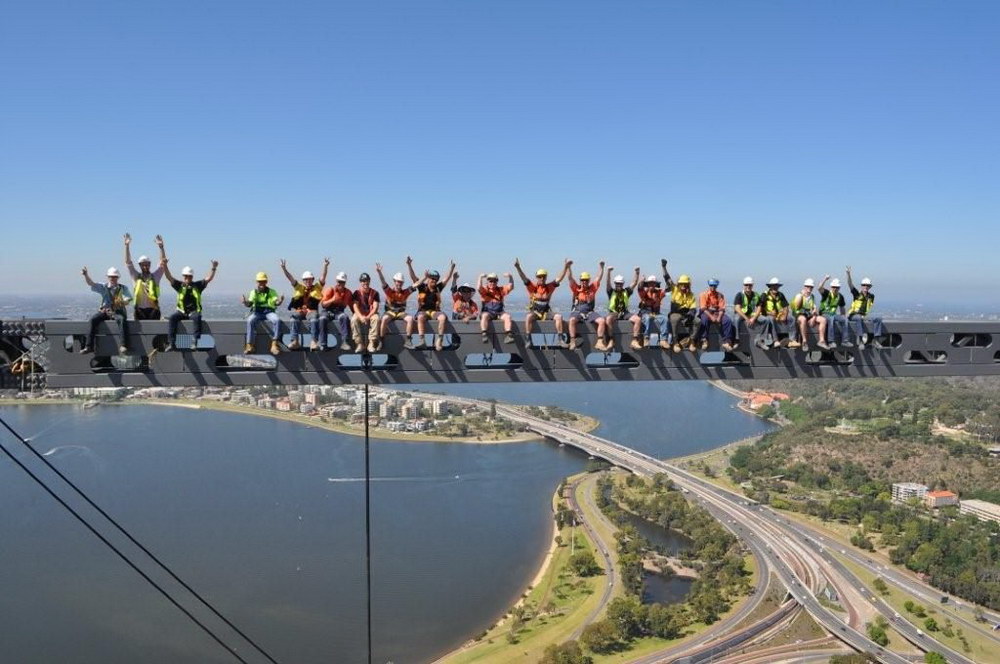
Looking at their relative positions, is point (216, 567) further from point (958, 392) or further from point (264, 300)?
point (958, 392)

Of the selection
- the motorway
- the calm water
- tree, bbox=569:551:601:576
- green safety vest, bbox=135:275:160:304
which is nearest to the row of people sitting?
green safety vest, bbox=135:275:160:304

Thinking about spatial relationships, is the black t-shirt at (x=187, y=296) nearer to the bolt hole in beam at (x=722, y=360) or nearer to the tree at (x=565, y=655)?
the bolt hole in beam at (x=722, y=360)

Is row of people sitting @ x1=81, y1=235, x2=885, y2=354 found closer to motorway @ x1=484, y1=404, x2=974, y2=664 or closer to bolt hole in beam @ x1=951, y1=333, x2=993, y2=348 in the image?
bolt hole in beam @ x1=951, y1=333, x2=993, y2=348

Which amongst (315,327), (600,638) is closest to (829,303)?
(315,327)

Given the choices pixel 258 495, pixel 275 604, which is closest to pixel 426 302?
pixel 275 604

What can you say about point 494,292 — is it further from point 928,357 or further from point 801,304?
point 928,357
